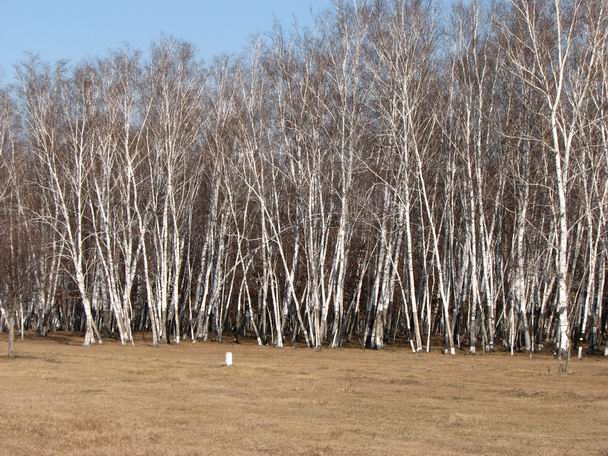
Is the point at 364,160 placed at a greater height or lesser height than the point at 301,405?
greater

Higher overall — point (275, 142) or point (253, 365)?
point (275, 142)

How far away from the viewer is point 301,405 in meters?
19.5

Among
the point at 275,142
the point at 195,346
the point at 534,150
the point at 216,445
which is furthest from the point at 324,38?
the point at 216,445

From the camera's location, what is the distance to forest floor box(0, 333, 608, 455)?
14.1 meters

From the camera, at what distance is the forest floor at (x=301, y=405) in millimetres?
14070

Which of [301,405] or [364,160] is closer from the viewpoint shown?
[301,405]

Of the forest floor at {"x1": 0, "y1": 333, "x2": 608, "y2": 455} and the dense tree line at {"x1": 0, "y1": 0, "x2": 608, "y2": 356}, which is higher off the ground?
the dense tree line at {"x1": 0, "y1": 0, "x2": 608, "y2": 356}

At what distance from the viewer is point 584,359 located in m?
32.4

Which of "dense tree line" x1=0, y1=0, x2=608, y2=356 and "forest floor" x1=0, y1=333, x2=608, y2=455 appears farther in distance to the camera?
"dense tree line" x1=0, y1=0, x2=608, y2=356

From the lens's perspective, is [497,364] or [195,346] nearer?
[497,364]

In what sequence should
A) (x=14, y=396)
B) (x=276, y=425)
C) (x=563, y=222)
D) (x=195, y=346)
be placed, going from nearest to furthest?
(x=276, y=425) < (x=14, y=396) < (x=563, y=222) < (x=195, y=346)

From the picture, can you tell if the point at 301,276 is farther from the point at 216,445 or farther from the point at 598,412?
the point at 216,445

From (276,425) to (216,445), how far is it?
2413 millimetres

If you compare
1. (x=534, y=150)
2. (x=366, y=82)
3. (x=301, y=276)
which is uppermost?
(x=366, y=82)
